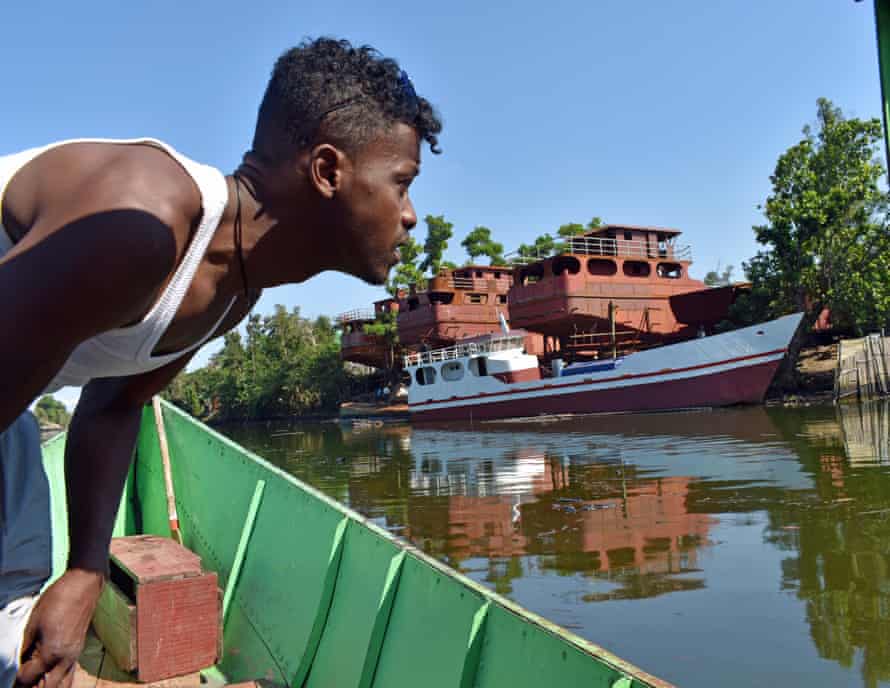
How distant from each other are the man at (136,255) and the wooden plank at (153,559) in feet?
8.52

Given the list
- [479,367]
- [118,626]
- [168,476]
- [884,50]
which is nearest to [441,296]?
[479,367]

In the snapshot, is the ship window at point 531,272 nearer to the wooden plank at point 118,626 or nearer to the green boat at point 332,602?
the green boat at point 332,602

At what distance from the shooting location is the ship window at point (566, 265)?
98.9ft

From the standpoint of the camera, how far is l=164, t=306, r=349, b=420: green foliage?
5122 cm

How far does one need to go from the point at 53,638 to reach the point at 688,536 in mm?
7512

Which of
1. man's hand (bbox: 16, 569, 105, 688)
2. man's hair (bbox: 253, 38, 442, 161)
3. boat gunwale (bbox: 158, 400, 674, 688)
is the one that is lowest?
boat gunwale (bbox: 158, 400, 674, 688)

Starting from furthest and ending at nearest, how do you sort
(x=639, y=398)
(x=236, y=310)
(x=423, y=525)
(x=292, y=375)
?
1. (x=292, y=375)
2. (x=639, y=398)
3. (x=423, y=525)
4. (x=236, y=310)

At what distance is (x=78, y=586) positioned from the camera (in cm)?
126

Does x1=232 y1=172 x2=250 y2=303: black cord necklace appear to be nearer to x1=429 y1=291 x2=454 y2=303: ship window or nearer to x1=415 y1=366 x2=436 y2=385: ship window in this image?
x1=415 y1=366 x2=436 y2=385: ship window

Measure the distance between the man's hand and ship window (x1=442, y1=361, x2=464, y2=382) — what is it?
29789 millimetres

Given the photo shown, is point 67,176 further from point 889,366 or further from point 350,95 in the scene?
point 889,366

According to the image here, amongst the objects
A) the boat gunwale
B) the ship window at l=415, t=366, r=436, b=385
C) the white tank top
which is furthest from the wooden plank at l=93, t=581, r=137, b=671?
the ship window at l=415, t=366, r=436, b=385

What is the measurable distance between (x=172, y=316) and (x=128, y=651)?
340cm

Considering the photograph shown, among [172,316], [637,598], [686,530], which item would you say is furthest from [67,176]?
[686,530]
